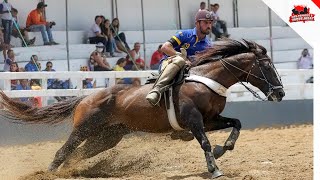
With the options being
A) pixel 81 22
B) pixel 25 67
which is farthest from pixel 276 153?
pixel 81 22

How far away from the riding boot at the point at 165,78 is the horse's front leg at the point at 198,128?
37 cm

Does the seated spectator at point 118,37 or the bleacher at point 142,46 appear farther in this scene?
the seated spectator at point 118,37

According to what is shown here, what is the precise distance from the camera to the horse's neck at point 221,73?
736cm

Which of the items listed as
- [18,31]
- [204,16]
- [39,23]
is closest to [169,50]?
[204,16]

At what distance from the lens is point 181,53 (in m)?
7.61

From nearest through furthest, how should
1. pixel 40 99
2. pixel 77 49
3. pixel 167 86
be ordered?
pixel 167 86 → pixel 40 99 → pixel 77 49

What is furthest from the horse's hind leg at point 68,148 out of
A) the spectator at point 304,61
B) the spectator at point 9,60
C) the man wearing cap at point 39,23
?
the spectator at point 304,61

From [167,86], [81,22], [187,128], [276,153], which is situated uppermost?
[81,22]

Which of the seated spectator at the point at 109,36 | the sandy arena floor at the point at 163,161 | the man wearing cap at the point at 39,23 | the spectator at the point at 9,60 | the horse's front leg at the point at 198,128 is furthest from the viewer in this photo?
the seated spectator at the point at 109,36

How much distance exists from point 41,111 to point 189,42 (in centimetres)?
227

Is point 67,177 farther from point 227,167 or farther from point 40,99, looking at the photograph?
point 40,99

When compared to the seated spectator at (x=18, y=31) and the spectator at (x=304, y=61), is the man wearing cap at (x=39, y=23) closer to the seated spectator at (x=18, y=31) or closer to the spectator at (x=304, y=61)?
the seated spectator at (x=18, y=31)

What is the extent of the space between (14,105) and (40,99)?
351 cm

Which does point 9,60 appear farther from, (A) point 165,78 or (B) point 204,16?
(A) point 165,78
